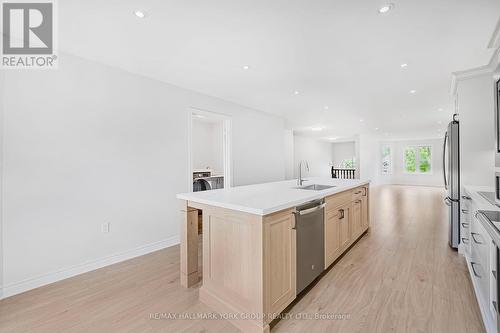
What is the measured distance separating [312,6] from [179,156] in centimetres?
263

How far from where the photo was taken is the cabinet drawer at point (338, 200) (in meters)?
2.42

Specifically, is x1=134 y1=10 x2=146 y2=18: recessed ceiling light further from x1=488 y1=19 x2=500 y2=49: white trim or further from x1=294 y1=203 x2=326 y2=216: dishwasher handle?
x1=488 y1=19 x2=500 y2=49: white trim

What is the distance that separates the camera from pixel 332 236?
8.28 feet

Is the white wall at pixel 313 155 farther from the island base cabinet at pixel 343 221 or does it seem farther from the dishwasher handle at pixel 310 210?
the dishwasher handle at pixel 310 210

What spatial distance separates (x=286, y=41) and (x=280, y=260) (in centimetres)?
206

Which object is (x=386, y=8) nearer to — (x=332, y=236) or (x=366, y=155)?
(x=332, y=236)

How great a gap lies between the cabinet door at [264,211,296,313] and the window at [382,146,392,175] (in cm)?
1183

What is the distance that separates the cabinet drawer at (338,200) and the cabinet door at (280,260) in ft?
2.48

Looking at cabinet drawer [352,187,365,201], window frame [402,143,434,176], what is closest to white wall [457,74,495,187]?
cabinet drawer [352,187,365,201]

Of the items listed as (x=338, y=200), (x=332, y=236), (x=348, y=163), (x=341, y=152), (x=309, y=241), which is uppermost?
(x=341, y=152)

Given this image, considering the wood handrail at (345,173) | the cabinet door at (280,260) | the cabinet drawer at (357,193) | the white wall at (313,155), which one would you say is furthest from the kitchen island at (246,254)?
the white wall at (313,155)

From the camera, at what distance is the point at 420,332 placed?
1.60 metres

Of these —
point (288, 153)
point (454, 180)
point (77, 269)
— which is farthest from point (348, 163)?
point (77, 269)

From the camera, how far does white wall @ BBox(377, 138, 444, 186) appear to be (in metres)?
10.5
